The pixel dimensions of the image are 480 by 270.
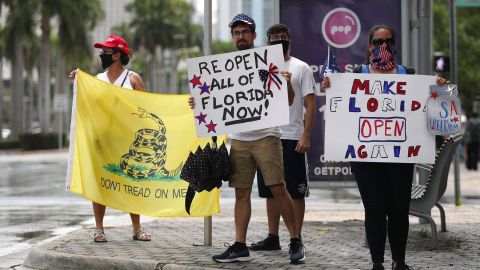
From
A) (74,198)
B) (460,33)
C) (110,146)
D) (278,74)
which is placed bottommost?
(74,198)

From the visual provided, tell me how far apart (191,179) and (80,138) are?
1.71 meters

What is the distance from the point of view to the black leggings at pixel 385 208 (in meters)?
6.36

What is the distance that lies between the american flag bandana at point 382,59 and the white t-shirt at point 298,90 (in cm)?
82

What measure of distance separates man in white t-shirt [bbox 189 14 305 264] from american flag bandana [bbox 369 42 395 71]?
2.50 feet

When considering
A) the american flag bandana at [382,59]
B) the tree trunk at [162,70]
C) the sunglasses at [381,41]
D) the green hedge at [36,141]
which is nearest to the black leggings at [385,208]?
the american flag bandana at [382,59]

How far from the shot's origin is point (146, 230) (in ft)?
31.5

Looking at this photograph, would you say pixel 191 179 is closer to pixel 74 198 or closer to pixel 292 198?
pixel 292 198

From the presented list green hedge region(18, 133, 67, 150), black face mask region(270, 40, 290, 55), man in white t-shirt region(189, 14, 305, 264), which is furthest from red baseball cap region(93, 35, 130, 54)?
green hedge region(18, 133, 67, 150)

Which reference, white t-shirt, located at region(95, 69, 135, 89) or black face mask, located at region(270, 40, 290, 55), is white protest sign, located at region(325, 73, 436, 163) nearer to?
black face mask, located at region(270, 40, 290, 55)

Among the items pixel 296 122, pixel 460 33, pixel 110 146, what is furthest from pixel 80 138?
pixel 460 33

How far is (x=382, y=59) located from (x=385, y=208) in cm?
108

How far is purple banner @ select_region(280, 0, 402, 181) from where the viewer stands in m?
10.7

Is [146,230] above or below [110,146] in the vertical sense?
below

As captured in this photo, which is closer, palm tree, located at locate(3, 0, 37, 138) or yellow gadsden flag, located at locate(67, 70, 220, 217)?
yellow gadsden flag, located at locate(67, 70, 220, 217)
